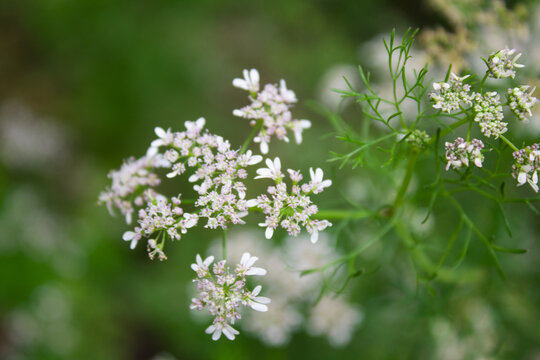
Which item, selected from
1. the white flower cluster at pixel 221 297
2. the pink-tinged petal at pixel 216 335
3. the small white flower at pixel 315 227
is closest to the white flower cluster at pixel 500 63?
the small white flower at pixel 315 227

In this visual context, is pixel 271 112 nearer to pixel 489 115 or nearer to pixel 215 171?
pixel 215 171

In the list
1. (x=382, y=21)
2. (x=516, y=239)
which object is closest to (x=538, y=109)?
(x=516, y=239)

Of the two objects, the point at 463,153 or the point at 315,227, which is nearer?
the point at 463,153

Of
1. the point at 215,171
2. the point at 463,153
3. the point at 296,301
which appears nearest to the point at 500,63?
the point at 463,153

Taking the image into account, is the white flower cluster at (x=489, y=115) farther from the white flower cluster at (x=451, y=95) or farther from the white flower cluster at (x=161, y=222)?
the white flower cluster at (x=161, y=222)

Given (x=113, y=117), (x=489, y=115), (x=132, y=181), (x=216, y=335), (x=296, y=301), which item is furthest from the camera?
(x=113, y=117)

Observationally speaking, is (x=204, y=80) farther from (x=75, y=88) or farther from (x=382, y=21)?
(x=382, y=21)

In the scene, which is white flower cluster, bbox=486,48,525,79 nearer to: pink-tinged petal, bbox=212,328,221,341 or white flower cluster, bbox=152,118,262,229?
white flower cluster, bbox=152,118,262,229

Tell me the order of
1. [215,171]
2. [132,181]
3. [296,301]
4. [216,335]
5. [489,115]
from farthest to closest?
[296,301] → [132,181] → [215,171] → [216,335] → [489,115]

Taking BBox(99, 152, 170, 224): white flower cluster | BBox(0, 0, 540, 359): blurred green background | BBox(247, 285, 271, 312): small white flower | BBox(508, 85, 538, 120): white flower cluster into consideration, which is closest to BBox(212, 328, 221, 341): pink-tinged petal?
BBox(247, 285, 271, 312): small white flower
